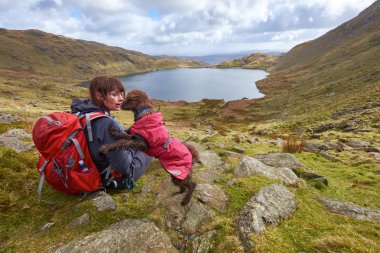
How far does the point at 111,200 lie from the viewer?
6.25 meters

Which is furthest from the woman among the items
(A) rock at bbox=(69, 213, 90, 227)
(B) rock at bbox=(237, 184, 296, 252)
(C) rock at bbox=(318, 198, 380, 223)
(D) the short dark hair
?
(C) rock at bbox=(318, 198, 380, 223)

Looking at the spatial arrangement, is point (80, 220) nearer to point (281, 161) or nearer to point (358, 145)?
point (281, 161)

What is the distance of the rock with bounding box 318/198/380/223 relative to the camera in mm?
6684

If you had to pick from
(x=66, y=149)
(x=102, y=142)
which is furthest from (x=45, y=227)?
(x=102, y=142)

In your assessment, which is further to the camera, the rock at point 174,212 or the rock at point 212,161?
the rock at point 212,161

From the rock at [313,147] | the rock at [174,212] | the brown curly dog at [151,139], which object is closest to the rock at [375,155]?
the rock at [313,147]

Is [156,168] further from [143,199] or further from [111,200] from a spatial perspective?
[111,200]

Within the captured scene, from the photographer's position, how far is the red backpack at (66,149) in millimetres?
5309

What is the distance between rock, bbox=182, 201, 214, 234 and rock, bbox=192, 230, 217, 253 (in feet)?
1.04

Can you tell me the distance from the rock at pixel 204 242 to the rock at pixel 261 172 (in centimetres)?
348

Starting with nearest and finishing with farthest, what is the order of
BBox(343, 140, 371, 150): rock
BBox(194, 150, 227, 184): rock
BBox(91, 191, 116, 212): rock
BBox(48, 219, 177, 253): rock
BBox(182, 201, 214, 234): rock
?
BBox(48, 219, 177, 253): rock, BBox(182, 201, 214, 234): rock, BBox(91, 191, 116, 212): rock, BBox(194, 150, 227, 184): rock, BBox(343, 140, 371, 150): rock

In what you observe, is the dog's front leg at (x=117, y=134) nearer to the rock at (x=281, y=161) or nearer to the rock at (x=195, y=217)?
the rock at (x=195, y=217)

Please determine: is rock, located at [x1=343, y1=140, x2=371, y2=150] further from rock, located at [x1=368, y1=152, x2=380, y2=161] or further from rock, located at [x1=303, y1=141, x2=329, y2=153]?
rock, located at [x1=303, y1=141, x2=329, y2=153]

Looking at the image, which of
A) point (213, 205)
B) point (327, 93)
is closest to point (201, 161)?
point (213, 205)
